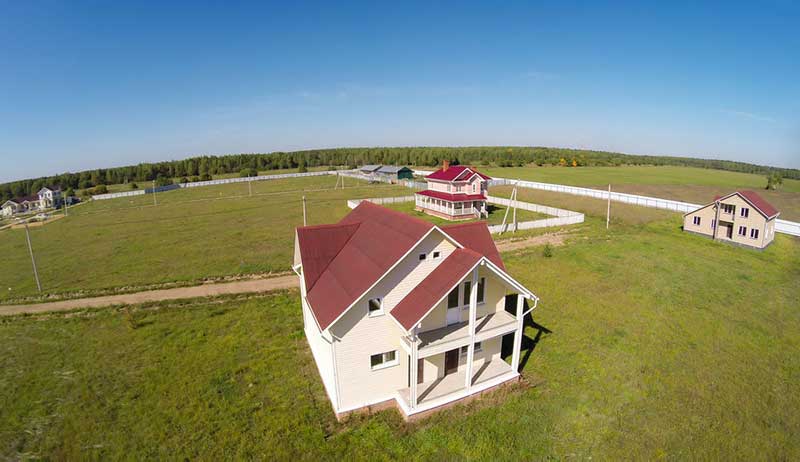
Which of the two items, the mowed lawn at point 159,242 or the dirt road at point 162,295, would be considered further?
the mowed lawn at point 159,242

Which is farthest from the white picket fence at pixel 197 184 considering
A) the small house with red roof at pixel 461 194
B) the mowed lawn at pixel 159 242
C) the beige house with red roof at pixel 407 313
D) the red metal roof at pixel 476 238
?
the red metal roof at pixel 476 238

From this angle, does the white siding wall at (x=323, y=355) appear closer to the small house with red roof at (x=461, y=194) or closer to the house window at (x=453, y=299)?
the house window at (x=453, y=299)

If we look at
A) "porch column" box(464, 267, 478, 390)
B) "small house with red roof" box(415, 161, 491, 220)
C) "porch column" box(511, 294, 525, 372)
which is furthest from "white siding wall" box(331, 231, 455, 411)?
"small house with red roof" box(415, 161, 491, 220)

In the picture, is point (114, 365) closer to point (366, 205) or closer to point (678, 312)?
point (366, 205)

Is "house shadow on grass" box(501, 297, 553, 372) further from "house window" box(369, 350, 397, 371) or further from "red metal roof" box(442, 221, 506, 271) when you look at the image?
"house window" box(369, 350, 397, 371)

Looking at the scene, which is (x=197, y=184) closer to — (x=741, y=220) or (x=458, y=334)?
(x=458, y=334)

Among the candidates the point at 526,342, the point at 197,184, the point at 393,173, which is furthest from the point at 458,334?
the point at 197,184

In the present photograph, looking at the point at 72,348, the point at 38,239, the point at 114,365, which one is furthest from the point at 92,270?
the point at 38,239

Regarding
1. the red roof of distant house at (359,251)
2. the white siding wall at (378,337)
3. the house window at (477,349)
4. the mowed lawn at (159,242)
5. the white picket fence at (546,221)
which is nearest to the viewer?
the white siding wall at (378,337)
